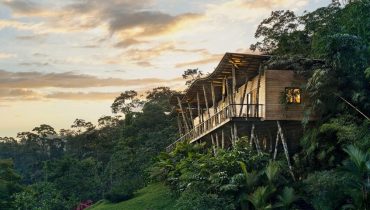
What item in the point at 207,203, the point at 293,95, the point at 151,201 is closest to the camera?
the point at 207,203

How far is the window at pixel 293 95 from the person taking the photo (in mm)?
28684

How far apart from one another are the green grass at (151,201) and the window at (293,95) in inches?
374

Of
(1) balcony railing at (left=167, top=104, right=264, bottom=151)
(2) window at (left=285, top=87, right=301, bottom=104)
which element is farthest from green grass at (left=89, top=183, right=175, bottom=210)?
(2) window at (left=285, top=87, right=301, bottom=104)

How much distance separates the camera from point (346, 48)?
986 inches

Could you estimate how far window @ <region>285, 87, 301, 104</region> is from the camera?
94.1 feet

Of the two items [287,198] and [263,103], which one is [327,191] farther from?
[263,103]

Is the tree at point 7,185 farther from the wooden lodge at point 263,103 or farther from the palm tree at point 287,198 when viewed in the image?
the palm tree at point 287,198

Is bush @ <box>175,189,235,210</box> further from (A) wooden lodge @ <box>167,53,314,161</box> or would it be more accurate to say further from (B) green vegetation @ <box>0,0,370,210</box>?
(A) wooden lodge @ <box>167,53,314,161</box>

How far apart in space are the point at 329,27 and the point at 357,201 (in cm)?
1408

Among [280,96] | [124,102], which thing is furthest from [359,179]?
[124,102]

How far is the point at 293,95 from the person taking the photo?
28859mm

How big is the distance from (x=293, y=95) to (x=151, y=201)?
484 inches

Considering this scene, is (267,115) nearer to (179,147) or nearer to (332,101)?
(332,101)

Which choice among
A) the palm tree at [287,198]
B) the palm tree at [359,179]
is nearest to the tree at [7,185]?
the palm tree at [287,198]
